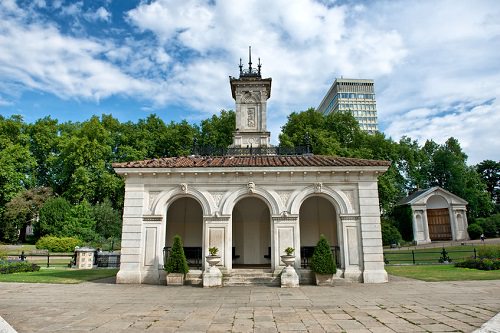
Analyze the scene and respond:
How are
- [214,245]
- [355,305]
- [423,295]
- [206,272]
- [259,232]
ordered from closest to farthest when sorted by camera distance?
[355,305], [423,295], [206,272], [214,245], [259,232]

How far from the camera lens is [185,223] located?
20438mm

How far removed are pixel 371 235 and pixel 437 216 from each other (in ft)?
110

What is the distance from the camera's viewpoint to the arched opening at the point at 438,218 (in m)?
42.7

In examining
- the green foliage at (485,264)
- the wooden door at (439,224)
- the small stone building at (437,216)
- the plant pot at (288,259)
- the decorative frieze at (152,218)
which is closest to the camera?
the plant pot at (288,259)

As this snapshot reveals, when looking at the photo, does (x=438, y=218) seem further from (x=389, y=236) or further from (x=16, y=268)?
(x=16, y=268)

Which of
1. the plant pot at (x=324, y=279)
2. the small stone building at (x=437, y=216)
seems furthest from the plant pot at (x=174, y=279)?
the small stone building at (x=437, y=216)

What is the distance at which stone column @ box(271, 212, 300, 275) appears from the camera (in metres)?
15.8

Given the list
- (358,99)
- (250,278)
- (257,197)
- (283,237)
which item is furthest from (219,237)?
(358,99)

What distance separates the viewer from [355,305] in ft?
32.3

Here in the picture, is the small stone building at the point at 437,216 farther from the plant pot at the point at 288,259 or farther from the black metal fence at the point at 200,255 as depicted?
the plant pot at the point at 288,259

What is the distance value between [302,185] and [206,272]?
6075 mm

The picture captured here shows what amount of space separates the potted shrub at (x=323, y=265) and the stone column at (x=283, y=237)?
1105 mm

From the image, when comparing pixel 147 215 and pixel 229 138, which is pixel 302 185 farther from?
pixel 229 138

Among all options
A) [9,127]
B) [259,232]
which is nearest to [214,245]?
[259,232]
